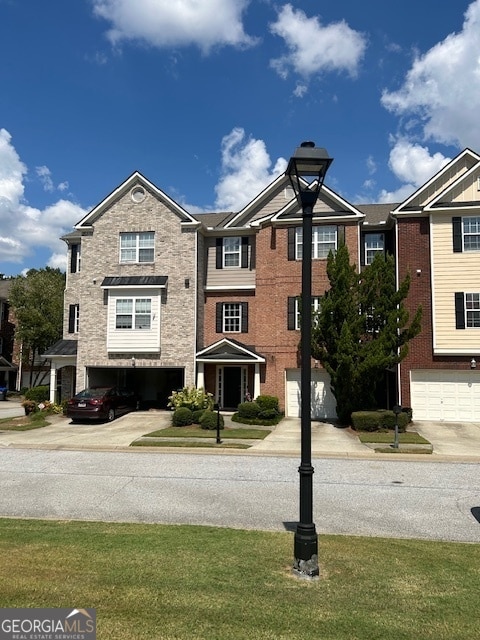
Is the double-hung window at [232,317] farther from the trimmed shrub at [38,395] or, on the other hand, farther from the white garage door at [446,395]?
the trimmed shrub at [38,395]

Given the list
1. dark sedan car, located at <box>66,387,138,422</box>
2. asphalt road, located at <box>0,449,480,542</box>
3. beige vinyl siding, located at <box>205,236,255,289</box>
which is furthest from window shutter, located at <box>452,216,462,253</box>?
dark sedan car, located at <box>66,387,138,422</box>

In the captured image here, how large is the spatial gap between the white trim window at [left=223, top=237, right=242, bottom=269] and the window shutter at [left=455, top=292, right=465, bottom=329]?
10.6 metres

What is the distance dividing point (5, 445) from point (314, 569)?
14347 mm

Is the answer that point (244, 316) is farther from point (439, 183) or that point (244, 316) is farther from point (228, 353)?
point (439, 183)

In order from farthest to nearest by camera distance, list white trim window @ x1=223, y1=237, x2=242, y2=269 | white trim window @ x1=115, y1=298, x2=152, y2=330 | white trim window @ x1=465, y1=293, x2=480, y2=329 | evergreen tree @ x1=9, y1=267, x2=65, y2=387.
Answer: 1. evergreen tree @ x1=9, y1=267, x2=65, y2=387
2. white trim window @ x1=223, y1=237, x2=242, y2=269
3. white trim window @ x1=115, y1=298, x2=152, y2=330
4. white trim window @ x1=465, y1=293, x2=480, y2=329

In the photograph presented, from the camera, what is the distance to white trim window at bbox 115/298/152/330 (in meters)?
26.2

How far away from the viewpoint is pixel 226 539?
23.4 ft

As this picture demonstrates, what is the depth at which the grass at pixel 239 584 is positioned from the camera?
4.50 metres

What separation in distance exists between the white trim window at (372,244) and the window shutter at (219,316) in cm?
764

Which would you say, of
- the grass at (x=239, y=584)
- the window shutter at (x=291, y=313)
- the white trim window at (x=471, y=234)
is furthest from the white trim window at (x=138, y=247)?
the grass at (x=239, y=584)

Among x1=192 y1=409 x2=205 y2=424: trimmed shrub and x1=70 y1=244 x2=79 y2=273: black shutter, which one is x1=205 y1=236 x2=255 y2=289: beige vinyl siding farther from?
x1=70 y1=244 x2=79 y2=273: black shutter

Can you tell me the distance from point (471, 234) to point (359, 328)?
278 inches

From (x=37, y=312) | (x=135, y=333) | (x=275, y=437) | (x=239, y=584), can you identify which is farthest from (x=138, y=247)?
(x=239, y=584)

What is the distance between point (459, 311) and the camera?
74.8 ft
